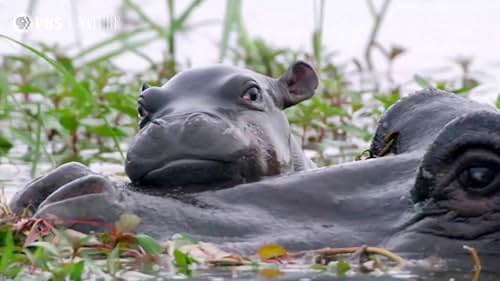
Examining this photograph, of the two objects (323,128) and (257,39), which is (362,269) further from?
(257,39)

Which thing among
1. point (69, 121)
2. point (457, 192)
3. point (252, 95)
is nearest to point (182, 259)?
point (457, 192)

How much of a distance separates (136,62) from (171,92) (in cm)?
789

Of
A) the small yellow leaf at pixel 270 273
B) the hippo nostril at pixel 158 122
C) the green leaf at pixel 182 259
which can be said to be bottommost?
the small yellow leaf at pixel 270 273

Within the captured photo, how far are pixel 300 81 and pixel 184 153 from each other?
5.13ft

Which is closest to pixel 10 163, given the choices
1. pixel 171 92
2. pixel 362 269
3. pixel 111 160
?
pixel 111 160

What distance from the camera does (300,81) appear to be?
652cm

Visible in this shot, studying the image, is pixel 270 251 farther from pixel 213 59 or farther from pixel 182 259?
pixel 213 59

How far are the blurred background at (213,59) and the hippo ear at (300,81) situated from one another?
0.51 m

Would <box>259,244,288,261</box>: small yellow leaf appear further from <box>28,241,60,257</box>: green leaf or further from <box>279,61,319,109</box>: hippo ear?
<box>279,61,319,109</box>: hippo ear

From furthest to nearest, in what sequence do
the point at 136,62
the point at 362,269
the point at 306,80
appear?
the point at 136,62
the point at 306,80
the point at 362,269

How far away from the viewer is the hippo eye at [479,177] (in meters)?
4.51

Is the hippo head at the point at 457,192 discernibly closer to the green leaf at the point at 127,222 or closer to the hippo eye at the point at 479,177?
the hippo eye at the point at 479,177

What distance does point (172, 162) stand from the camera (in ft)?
16.5

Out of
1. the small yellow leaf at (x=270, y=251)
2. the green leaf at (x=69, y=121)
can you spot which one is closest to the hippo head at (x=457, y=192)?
the small yellow leaf at (x=270, y=251)
